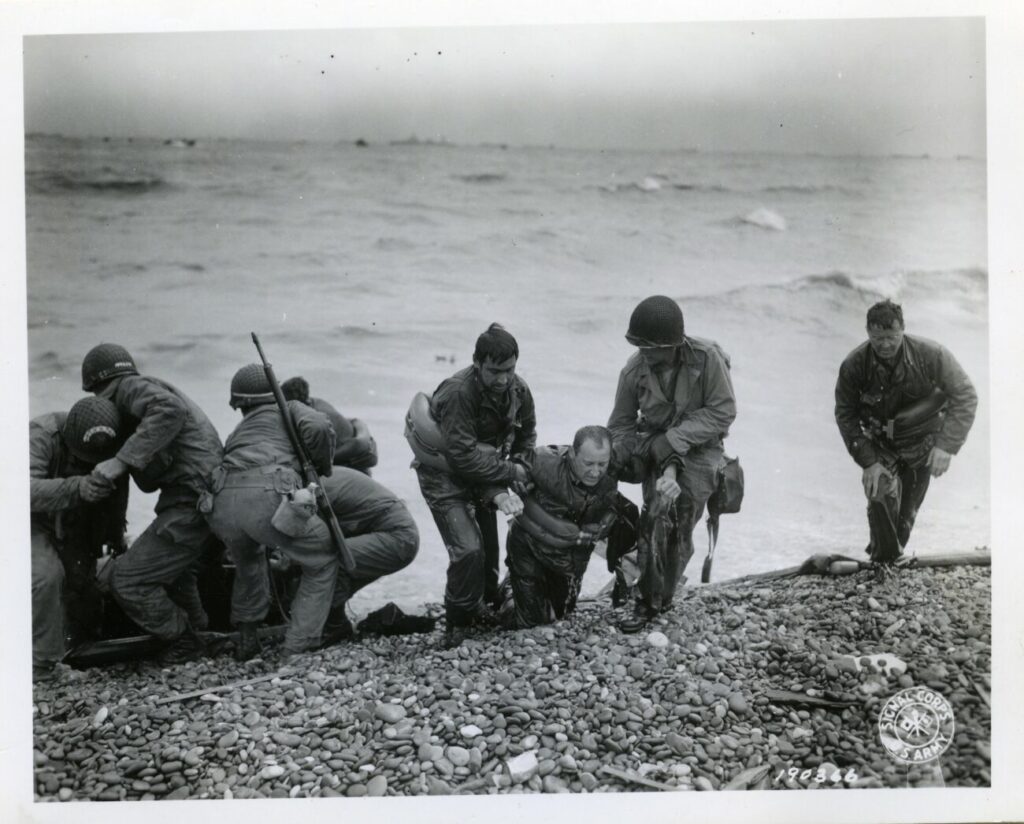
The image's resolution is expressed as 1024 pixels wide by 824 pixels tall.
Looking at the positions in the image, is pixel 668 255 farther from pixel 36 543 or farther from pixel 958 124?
pixel 36 543

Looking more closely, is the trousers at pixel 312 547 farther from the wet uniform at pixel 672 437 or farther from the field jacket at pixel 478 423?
the wet uniform at pixel 672 437

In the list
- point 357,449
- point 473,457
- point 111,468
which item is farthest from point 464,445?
point 111,468

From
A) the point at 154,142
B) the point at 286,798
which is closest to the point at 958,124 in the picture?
the point at 154,142

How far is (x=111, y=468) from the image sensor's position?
5.33m

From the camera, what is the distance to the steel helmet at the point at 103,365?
213 inches

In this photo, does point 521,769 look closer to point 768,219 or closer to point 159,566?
point 159,566

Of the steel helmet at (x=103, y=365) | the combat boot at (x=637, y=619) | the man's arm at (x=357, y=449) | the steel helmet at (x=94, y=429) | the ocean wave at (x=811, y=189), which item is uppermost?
the ocean wave at (x=811, y=189)

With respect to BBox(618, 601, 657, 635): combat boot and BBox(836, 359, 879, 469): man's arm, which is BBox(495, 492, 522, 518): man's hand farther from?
BBox(836, 359, 879, 469): man's arm

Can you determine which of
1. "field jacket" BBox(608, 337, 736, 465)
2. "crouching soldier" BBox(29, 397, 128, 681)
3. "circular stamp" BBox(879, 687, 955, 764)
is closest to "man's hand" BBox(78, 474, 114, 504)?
"crouching soldier" BBox(29, 397, 128, 681)

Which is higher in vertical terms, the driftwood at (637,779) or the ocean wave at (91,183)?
the ocean wave at (91,183)

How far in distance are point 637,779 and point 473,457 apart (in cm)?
177

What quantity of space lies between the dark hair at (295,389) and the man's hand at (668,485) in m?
1.88

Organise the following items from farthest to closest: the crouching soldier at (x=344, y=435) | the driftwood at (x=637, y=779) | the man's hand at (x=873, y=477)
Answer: the man's hand at (x=873, y=477), the crouching soldier at (x=344, y=435), the driftwood at (x=637, y=779)

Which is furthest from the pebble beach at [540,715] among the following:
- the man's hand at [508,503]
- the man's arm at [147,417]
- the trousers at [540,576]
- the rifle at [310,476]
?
the man's arm at [147,417]
